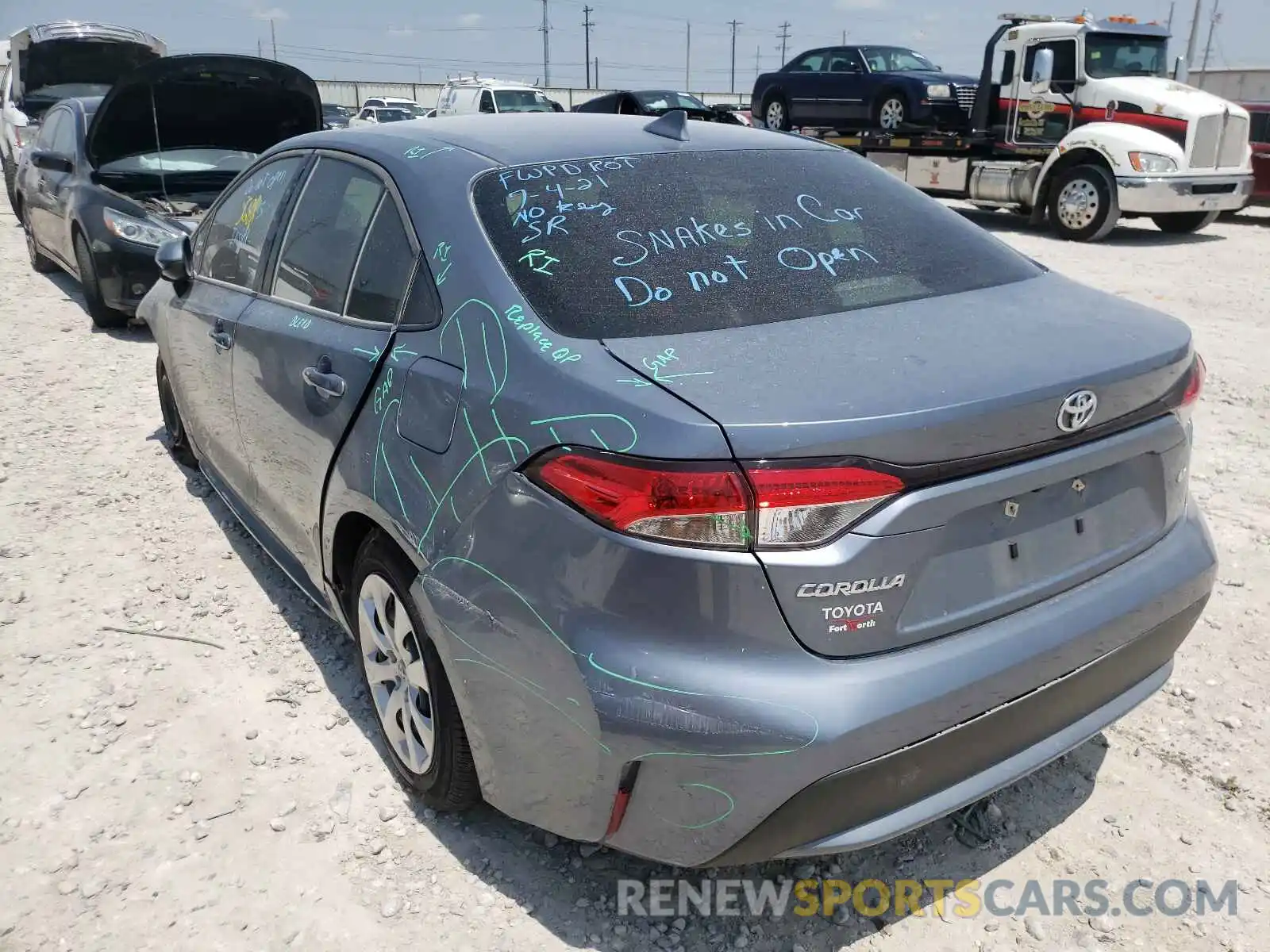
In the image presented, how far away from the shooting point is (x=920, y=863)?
8.10ft

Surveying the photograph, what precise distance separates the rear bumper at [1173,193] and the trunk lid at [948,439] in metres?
11.7

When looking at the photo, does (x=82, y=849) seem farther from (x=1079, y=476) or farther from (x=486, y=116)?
(x=1079, y=476)

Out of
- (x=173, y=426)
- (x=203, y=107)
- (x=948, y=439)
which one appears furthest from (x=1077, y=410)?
(x=203, y=107)

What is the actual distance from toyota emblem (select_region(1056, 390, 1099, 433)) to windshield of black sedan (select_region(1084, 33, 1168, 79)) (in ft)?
44.0

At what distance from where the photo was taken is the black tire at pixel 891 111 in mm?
16078

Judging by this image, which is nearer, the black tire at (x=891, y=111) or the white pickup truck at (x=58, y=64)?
the white pickup truck at (x=58, y=64)

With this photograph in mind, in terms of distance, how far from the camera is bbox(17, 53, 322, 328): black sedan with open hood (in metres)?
7.44

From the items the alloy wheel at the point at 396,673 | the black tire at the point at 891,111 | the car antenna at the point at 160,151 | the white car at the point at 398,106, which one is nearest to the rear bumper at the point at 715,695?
the alloy wheel at the point at 396,673

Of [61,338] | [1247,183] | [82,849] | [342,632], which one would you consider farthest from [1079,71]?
[82,849]

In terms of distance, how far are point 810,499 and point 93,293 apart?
7514mm

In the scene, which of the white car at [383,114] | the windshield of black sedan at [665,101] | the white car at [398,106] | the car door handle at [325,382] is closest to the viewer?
the car door handle at [325,382]

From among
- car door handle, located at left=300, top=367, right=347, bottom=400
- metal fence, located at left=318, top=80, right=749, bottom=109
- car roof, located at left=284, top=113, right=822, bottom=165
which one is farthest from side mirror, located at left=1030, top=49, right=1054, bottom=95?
metal fence, located at left=318, top=80, right=749, bottom=109

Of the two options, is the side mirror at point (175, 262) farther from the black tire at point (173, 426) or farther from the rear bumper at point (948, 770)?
the rear bumper at point (948, 770)

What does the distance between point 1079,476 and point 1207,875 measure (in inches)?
45.0
